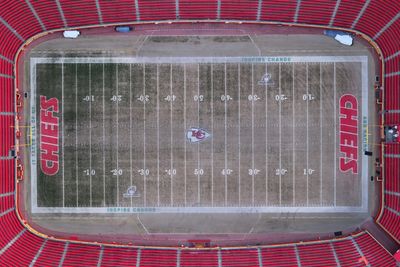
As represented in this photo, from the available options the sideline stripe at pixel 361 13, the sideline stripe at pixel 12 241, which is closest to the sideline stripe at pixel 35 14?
the sideline stripe at pixel 12 241

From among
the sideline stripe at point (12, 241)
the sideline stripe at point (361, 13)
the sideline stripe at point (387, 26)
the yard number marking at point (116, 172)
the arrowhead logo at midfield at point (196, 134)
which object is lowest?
the sideline stripe at point (12, 241)

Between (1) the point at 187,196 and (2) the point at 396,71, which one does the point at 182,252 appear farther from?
(2) the point at 396,71

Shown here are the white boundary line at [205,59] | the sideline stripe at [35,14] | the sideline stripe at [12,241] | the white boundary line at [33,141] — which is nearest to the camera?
the sideline stripe at [35,14]

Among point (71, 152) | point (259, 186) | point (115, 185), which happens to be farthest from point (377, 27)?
point (71, 152)

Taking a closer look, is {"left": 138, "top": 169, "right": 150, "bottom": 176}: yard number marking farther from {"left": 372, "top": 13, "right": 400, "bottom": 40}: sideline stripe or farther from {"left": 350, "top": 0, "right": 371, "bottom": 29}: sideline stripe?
{"left": 372, "top": 13, "right": 400, "bottom": 40}: sideline stripe

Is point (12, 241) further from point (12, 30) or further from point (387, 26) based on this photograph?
point (387, 26)

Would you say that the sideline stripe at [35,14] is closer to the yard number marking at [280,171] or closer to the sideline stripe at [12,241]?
the sideline stripe at [12,241]
